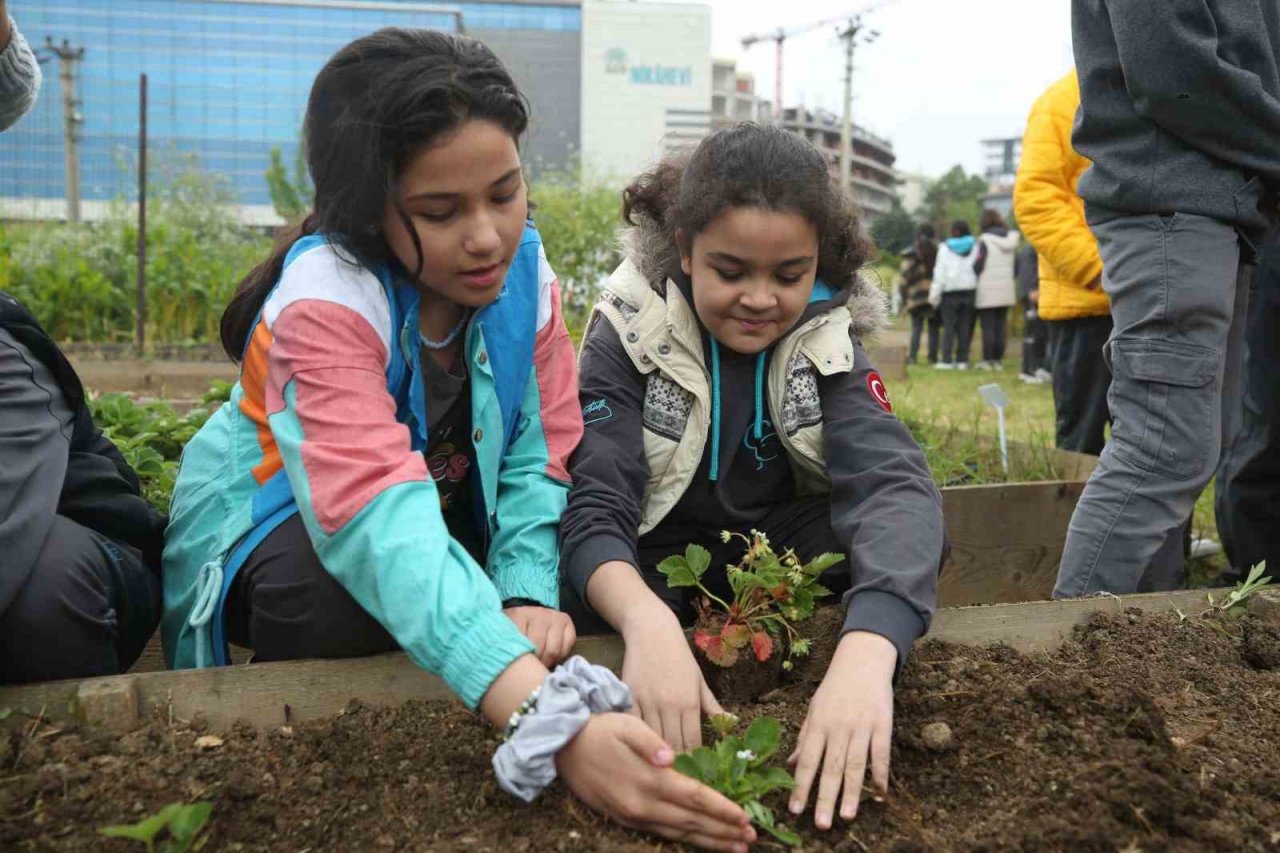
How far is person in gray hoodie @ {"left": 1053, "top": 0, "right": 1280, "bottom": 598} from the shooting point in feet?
8.15

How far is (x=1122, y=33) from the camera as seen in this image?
2508 mm

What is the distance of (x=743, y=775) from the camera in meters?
1.43

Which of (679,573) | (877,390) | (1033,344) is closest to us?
(679,573)

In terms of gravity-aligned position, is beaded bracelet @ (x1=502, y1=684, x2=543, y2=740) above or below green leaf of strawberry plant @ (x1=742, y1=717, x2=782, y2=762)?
above

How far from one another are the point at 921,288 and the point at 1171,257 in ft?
37.2

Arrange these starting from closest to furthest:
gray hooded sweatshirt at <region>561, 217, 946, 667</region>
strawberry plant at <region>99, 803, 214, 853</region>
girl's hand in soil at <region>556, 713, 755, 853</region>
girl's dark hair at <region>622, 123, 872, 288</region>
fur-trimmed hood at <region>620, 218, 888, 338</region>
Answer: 1. strawberry plant at <region>99, 803, 214, 853</region>
2. girl's hand in soil at <region>556, 713, 755, 853</region>
3. gray hooded sweatshirt at <region>561, 217, 946, 667</region>
4. girl's dark hair at <region>622, 123, 872, 288</region>
5. fur-trimmed hood at <region>620, 218, 888, 338</region>

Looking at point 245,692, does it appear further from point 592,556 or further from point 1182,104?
point 1182,104

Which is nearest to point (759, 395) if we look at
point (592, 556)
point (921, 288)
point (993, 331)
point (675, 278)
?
point (675, 278)

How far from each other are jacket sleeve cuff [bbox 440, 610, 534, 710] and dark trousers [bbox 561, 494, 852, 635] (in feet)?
2.35

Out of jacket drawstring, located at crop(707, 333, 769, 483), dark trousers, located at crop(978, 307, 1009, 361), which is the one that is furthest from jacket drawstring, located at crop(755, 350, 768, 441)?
dark trousers, located at crop(978, 307, 1009, 361)

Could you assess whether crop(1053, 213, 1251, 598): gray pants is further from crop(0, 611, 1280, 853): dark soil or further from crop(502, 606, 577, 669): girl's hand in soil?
crop(502, 606, 577, 669): girl's hand in soil

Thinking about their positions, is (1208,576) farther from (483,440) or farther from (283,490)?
A: (283,490)

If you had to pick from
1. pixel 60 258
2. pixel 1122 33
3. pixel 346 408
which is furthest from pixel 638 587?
pixel 60 258

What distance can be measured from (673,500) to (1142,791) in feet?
3.37
